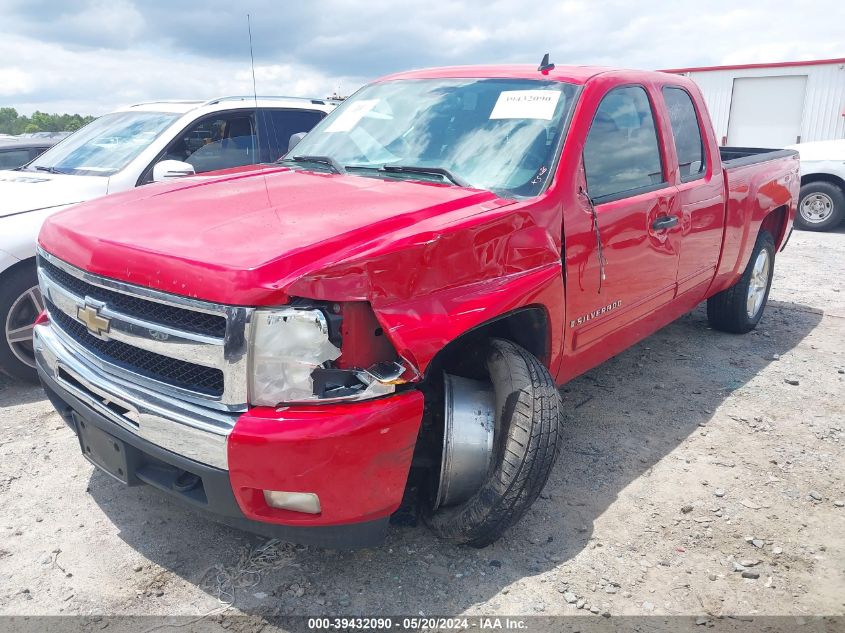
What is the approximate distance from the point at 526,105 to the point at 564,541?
1971mm

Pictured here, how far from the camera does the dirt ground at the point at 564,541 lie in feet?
8.04

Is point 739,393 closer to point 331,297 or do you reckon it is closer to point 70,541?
point 331,297

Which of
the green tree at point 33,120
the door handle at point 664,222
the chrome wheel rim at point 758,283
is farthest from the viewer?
the green tree at point 33,120

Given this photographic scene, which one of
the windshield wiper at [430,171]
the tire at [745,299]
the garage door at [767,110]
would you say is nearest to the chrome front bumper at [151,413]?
the windshield wiper at [430,171]

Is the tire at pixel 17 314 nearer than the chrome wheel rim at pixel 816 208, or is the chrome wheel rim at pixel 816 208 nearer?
the tire at pixel 17 314

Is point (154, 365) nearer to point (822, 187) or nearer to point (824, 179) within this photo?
point (822, 187)

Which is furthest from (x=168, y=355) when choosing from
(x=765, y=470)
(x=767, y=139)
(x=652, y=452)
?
(x=767, y=139)

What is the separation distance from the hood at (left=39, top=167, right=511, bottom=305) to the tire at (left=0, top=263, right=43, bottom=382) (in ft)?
4.26

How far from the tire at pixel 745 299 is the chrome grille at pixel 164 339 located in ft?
13.7

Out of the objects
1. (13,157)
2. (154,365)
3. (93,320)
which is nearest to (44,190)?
(93,320)

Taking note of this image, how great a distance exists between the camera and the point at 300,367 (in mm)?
2094

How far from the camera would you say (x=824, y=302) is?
20.9 ft

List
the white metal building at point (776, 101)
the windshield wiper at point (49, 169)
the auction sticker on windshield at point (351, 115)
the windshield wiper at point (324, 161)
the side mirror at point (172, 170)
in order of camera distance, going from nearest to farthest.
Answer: the windshield wiper at point (324, 161), the auction sticker on windshield at point (351, 115), the side mirror at point (172, 170), the windshield wiper at point (49, 169), the white metal building at point (776, 101)

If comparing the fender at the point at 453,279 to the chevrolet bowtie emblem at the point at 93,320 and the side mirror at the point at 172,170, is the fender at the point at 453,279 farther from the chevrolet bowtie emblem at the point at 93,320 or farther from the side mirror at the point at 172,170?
the side mirror at the point at 172,170
